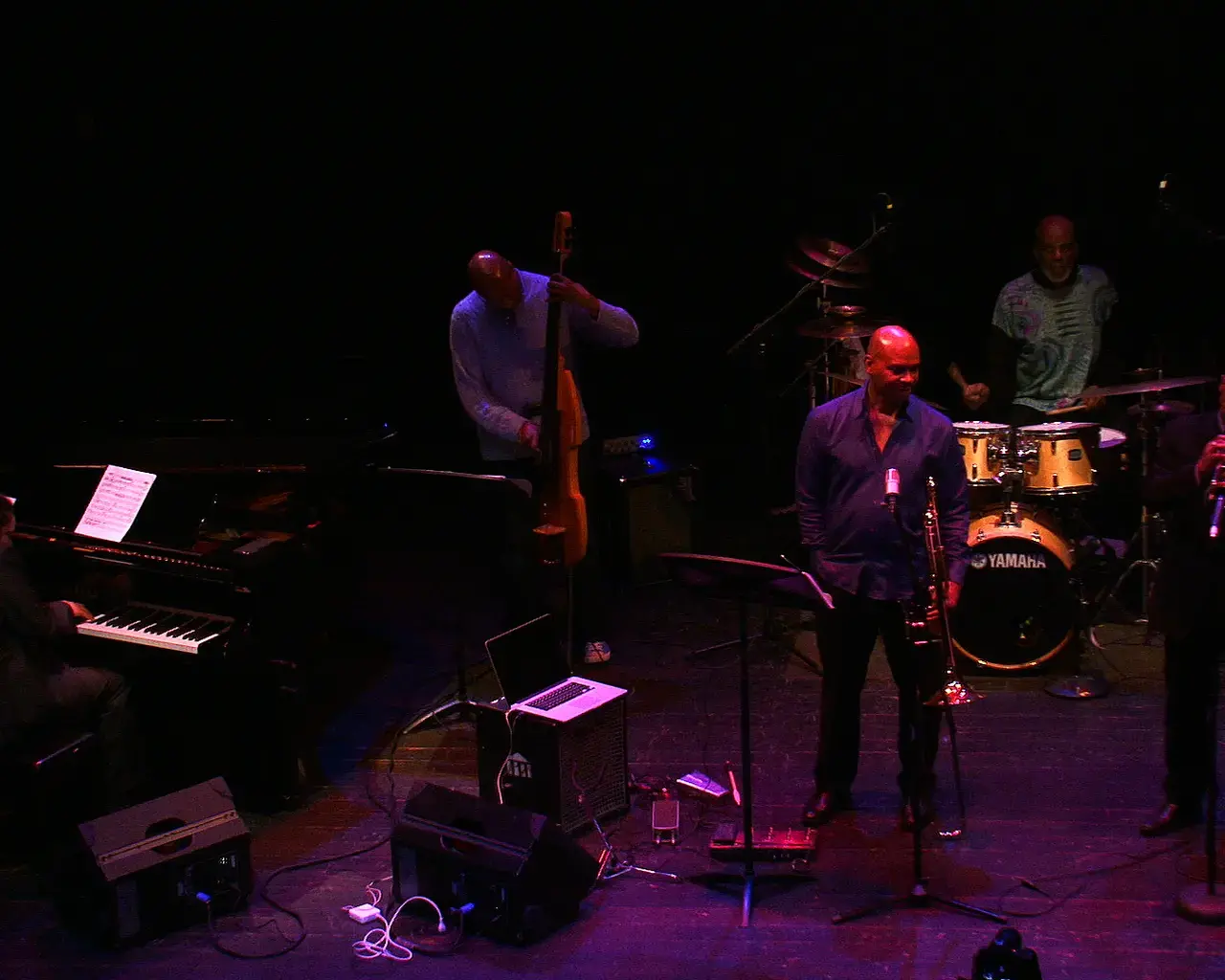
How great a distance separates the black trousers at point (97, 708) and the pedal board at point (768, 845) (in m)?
2.37

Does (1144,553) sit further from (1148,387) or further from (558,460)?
(558,460)

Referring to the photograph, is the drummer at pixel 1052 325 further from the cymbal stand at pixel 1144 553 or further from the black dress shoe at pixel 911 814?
the black dress shoe at pixel 911 814

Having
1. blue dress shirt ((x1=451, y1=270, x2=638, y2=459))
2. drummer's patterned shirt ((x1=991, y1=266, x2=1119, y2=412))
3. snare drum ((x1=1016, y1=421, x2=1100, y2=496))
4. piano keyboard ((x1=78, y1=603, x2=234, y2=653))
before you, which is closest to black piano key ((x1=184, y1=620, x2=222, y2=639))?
piano keyboard ((x1=78, y1=603, x2=234, y2=653))

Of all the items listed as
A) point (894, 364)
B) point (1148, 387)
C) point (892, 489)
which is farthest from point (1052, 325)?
point (892, 489)

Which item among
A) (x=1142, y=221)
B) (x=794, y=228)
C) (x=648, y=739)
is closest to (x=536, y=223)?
(x=794, y=228)

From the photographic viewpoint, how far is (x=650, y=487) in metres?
8.40

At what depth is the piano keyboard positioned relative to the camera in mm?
5039

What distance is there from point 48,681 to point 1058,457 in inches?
179

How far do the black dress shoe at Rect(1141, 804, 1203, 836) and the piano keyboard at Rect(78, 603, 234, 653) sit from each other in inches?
141

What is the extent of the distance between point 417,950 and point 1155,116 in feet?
20.4

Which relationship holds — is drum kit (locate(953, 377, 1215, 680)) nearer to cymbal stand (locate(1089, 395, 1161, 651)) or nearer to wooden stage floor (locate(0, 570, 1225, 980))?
cymbal stand (locate(1089, 395, 1161, 651))

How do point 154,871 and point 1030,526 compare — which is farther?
point 1030,526

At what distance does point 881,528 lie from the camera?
4.76 m

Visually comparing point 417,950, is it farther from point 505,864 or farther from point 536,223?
point 536,223
